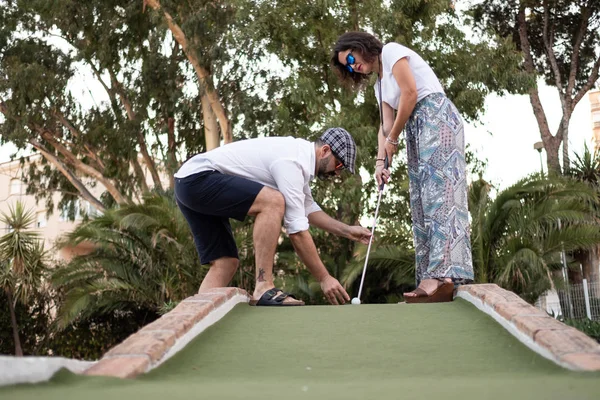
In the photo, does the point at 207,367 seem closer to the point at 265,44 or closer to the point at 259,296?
the point at 259,296

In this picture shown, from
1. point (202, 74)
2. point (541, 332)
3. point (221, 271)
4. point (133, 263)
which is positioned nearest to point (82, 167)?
point (202, 74)

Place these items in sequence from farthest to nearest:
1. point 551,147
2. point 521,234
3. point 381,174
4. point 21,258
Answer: point 551,147
point 21,258
point 521,234
point 381,174

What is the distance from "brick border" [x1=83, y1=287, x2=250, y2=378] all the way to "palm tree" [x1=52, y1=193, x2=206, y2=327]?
10114 millimetres

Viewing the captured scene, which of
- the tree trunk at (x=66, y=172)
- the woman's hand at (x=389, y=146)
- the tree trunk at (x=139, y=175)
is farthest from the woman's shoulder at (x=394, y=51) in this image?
the tree trunk at (x=139, y=175)

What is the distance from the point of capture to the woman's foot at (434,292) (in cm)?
486

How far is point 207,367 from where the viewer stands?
2924mm

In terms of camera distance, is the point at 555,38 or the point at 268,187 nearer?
the point at 268,187

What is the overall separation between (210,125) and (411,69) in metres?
15.9

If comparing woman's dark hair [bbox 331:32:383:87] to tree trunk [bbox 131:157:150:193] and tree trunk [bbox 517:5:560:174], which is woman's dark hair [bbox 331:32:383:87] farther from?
tree trunk [bbox 517:5:560:174]

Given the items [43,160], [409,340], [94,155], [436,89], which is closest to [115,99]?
[94,155]

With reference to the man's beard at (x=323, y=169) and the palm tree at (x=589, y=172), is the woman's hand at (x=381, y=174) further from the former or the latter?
the palm tree at (x=589, y=172)

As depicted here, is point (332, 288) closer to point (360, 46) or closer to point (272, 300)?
point (272, 300)

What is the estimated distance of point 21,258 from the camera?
15.9m

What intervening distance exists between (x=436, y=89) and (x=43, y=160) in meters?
21.4
